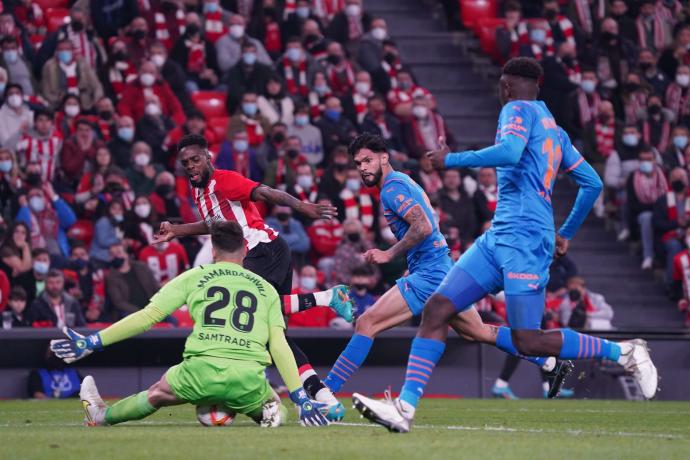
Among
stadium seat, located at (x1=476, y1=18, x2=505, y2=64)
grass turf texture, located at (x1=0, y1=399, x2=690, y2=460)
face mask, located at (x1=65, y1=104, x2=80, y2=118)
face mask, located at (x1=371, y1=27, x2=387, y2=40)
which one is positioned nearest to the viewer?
grass turf texture, located at (x1=0, y1=399, x2=690, y2=460)

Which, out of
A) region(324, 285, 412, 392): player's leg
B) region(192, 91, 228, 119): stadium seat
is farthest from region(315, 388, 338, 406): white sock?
region(192, 91, 228, 119): stadium seat

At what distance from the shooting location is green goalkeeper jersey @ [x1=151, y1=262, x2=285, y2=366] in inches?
383

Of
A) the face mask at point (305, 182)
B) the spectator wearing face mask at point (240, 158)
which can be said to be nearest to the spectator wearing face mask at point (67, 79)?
the spectator wearing face mask at point (240, 158)

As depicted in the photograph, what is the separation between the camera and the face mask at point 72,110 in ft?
65.3

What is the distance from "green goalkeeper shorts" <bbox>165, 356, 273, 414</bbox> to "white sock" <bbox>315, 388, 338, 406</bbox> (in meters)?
1.19

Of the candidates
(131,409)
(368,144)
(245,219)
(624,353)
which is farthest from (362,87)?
(624,353)

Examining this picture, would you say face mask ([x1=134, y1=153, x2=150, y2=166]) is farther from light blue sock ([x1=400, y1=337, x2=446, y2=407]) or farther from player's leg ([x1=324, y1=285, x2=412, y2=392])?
light blue sock ([x1=400, y1=337, x2=446, y2=407])

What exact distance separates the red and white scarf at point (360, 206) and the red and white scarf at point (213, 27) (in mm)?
3730

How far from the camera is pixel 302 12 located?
76.6 feet

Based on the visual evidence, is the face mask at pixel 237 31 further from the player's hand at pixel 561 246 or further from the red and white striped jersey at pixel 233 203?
the player's hand at pixel 561 246

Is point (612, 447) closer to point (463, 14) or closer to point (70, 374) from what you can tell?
point (70, 374)

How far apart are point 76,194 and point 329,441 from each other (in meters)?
10.8

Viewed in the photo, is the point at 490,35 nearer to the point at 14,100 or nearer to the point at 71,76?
the point at 71,76

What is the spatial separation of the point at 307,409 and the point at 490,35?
624 inches
